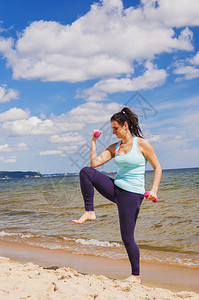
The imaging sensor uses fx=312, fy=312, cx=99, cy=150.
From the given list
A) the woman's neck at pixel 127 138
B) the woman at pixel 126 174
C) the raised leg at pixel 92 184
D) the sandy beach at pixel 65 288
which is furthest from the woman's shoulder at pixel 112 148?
the sandy beach at pixel 65 288

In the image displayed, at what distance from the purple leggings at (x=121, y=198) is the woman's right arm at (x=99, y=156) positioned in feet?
0.36

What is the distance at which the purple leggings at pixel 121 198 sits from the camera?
3727 millimetres

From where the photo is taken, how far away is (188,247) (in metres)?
6.51

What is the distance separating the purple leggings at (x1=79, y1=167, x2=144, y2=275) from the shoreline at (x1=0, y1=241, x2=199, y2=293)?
36.4 inches

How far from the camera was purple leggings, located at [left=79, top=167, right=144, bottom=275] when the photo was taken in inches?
147

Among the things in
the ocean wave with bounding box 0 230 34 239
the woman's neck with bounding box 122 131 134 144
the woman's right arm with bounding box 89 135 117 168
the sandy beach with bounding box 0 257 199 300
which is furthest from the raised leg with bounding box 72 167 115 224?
the ocean wave with bounding box 0 230 34 239

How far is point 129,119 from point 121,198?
97cm

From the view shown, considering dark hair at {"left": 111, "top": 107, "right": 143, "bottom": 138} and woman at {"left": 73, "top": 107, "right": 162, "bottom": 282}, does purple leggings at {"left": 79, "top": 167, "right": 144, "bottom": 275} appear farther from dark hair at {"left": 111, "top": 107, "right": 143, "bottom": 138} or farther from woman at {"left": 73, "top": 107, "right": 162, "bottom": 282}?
dark hair at {"left": 111, "top": 107, "right": 143, "bottom": 138}

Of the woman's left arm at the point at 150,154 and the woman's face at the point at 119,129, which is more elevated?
Answer: the woman's face at the point at 119,129

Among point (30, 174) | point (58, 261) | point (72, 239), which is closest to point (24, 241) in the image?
point (72, 239)

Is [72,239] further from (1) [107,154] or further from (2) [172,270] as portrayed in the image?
(1) [107,154]

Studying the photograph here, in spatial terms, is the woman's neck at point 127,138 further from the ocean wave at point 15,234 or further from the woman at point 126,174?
the ocean wave at point 15,234

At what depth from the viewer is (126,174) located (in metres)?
3.70

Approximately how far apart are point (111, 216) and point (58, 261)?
502cm
